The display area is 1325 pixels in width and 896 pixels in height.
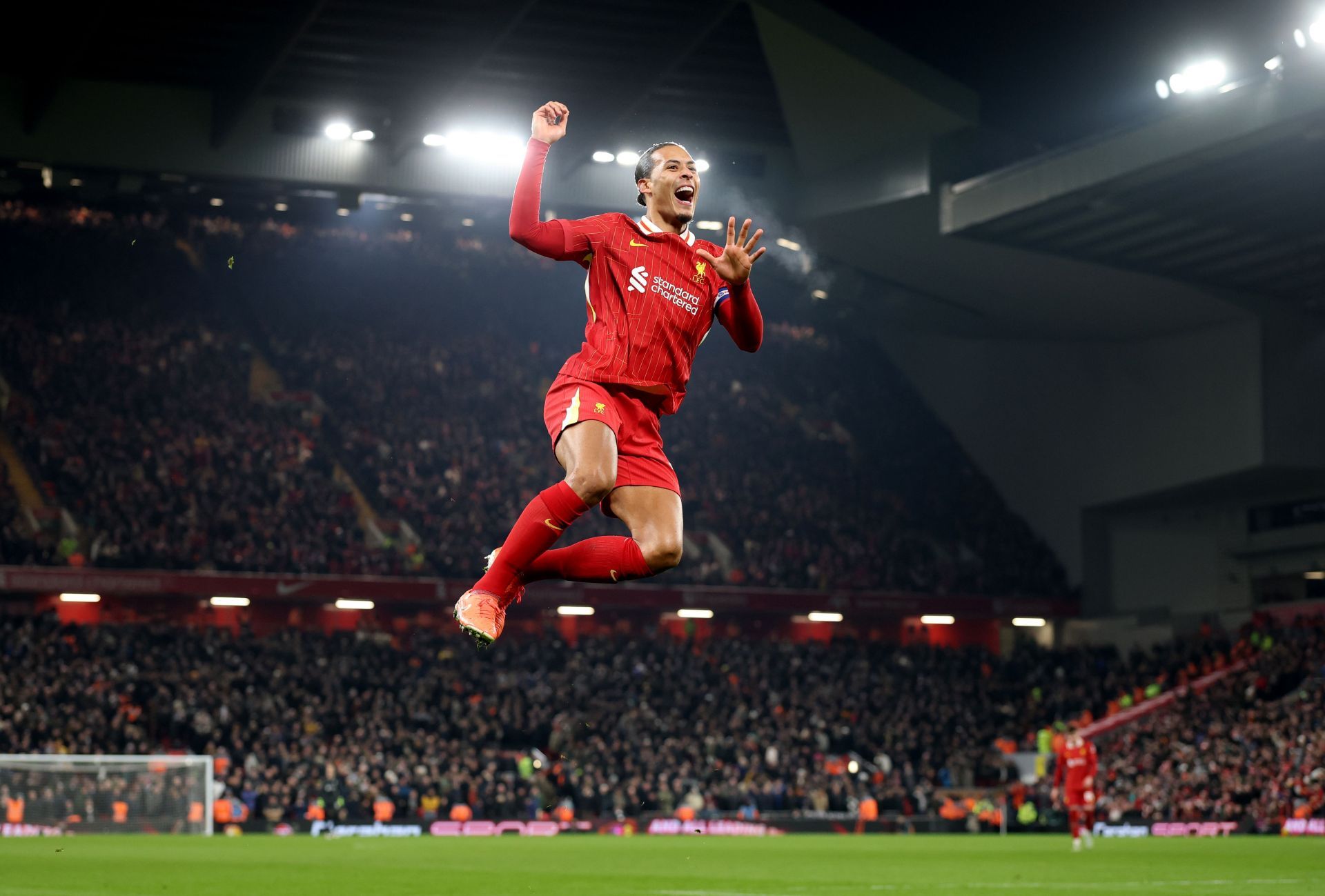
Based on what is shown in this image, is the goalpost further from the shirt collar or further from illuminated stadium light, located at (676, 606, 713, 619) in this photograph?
the shirt collar

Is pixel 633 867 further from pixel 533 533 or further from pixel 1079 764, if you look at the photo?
pixel 533 533

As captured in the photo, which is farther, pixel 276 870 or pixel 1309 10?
pixel 1309 10

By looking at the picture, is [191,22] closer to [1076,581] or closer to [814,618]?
[814,618]

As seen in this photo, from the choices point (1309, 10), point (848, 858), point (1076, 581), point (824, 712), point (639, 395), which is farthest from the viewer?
point (1076, 581)

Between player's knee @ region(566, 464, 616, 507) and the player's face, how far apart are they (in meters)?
1.39

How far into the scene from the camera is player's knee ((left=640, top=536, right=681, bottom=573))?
7809 mm

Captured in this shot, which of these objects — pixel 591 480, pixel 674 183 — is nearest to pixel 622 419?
pixel 591 480

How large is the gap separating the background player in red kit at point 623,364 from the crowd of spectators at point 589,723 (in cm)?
2474

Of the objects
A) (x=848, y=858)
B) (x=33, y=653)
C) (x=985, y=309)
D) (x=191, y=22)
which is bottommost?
(x=848, y=858)

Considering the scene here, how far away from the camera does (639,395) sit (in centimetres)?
816

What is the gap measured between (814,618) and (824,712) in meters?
6.19

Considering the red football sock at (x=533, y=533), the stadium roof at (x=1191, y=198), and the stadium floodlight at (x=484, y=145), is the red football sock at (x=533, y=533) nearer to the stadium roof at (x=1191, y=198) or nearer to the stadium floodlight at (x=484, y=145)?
the stadium roof at (x=1191, y=198)

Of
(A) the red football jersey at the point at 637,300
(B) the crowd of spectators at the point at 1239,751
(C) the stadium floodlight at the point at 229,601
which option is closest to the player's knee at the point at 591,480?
(A) the red football jersey at the point at 637,300

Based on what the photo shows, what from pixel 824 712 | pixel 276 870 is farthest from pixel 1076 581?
pixel 276 870
